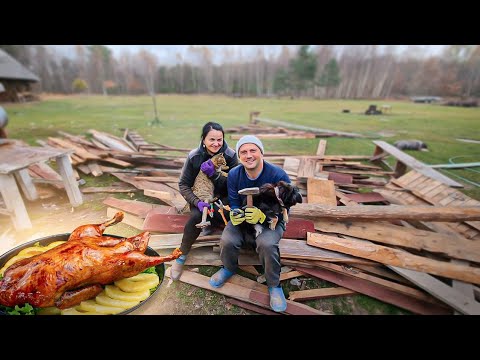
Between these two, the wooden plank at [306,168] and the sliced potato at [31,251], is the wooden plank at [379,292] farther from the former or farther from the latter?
the sliced potato at [31,251]

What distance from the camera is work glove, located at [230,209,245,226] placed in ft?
7.93

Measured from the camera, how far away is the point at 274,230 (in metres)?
2.53

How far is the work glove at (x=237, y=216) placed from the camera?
95.2 inches

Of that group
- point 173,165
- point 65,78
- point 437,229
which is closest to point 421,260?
point 437,229

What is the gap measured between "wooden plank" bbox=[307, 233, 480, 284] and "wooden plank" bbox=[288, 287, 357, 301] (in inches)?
18.3

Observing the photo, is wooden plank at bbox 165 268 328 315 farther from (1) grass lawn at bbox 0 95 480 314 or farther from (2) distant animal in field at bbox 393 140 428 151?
(2) distant animal in field at bbox 393 140 428 151

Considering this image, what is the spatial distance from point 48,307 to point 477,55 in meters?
7.10

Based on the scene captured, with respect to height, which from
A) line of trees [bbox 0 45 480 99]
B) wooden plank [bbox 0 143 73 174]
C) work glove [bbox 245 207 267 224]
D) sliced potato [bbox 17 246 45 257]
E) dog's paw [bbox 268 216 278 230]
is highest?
line of trees [bbox 0 45 480 99]

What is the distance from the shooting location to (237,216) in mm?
2430

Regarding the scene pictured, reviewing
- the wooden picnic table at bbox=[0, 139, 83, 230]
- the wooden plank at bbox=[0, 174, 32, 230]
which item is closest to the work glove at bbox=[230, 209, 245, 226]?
the wooden picnic table at bbox=[0, 139, 83, 230]

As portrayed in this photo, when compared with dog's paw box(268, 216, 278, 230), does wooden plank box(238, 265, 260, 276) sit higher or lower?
lower

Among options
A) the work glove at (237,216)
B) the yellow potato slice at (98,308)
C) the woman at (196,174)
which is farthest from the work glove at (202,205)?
the yellow potato slice at (98,308)

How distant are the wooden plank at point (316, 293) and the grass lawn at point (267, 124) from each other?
66 mm
